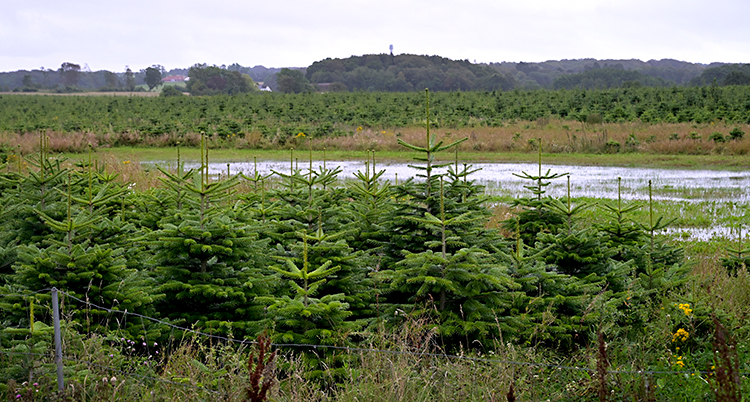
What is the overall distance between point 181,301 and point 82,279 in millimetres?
925

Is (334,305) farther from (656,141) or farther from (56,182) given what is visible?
(656,141)

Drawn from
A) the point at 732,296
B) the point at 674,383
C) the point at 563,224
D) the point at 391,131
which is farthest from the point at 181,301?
the point at 391,131

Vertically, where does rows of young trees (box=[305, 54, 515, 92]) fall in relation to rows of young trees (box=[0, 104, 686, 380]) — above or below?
above

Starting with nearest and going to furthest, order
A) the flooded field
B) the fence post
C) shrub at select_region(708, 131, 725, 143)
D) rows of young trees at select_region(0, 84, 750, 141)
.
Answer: the fence post < the flooded field < shrub at select_region(708, 131, 725, 143) < rows of young trees at select_region(0, 84, 750, 141)

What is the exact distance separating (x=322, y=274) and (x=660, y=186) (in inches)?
620

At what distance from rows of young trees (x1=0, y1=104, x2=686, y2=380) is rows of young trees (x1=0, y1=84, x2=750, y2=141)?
2606 cm

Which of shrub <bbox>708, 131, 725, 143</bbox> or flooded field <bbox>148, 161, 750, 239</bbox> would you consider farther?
shrub <bbox>708, 131, 725, 143</bbox>

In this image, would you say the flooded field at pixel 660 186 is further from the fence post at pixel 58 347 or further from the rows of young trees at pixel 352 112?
the rows of young trees at pixel 352 112

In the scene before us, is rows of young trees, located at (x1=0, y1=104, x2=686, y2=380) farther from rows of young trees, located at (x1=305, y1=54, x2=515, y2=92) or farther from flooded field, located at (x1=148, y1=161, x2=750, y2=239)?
rows of young trees, located at (x1=305, y1=54, x2=515, y2=92)

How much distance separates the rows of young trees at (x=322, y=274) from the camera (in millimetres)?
5000

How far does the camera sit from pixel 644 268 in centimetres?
724

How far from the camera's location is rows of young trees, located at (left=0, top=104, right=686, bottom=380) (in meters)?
5.00

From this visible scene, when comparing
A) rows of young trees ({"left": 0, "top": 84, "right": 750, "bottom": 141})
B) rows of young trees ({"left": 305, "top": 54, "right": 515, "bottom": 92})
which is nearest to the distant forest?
rows of young trees ({"left": 305, "top": 54, "right": 515, "bottom": 92})

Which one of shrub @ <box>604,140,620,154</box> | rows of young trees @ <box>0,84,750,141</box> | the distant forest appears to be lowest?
shrub @ <box>604,140,620,154</box>
